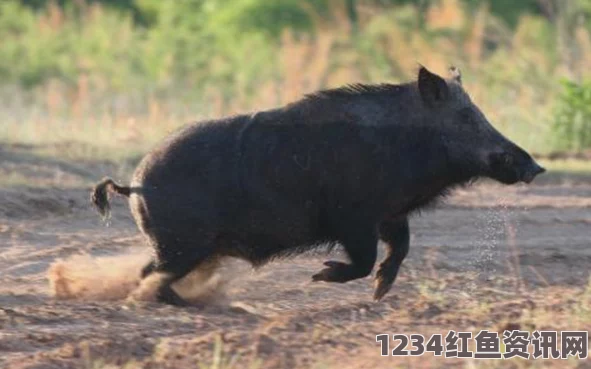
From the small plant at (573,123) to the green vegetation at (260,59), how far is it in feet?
0.06

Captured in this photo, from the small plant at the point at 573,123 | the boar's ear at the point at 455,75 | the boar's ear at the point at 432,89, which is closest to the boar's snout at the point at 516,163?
the boar's ear at the point at 432,89

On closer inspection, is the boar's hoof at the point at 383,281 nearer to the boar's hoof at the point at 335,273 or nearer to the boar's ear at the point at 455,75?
the boar's hoof at the point at 335,273

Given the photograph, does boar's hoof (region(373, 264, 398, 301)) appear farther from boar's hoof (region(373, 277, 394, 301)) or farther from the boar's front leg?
the boar's front leg

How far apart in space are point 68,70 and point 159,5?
3.70 m

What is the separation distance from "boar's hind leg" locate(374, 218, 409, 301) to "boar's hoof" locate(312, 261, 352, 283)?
252mm

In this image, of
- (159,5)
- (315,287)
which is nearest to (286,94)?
(159,5)

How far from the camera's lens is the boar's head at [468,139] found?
8461mm

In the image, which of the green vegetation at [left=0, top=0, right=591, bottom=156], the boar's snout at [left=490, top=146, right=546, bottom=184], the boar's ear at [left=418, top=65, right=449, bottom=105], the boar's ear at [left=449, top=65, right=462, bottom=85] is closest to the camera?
the boar's ear at [left=418, top=65, right=449, bottom=105]

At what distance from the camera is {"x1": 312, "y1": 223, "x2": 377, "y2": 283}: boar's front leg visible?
26.5 feet

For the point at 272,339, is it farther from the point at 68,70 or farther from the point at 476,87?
the point at 68,70

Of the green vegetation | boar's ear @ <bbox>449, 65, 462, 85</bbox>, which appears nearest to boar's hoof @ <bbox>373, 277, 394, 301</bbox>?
boar's ear @ <bbox>449, 65, 462, 85</bbox>

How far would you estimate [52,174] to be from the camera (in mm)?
14141

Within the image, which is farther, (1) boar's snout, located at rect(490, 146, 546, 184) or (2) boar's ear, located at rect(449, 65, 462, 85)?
(2) boar's ear, located at rect(449, 65, 462, 85)

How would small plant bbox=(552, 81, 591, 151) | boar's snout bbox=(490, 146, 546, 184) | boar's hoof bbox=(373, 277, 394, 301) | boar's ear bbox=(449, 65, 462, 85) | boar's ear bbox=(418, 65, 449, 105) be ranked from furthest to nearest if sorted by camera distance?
small plant bbox=(552, 81, 591, 151)
boar's ear bbox=(449, 65, 462, 85)
boar's snout bbox=(490, 146, 546, 184)
boar's ear bbox=(418, 65, 449, 105)
boar's hoof bbox=(373, 277, 394, 301)
